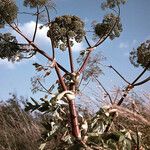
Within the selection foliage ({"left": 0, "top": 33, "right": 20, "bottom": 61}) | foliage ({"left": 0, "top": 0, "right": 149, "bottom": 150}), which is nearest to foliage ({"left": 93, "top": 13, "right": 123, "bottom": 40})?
foliage ({"left": 0, "top": 0, "right": 149, "bottom": 150})

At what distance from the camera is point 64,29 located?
187 inches

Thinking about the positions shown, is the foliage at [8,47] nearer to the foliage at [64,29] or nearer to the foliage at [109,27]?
the foliage at [64,29]

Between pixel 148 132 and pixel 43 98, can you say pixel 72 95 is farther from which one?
pixel 148 132

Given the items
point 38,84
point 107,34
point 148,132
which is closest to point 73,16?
point 107,34

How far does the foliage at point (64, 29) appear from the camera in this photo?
475 centimetres

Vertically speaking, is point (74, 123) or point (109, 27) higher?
point (109, 27)

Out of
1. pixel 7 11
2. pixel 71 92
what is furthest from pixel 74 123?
pixel 7 11

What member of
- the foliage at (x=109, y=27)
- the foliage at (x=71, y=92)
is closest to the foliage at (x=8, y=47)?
the foliage at (x=71, y=92)

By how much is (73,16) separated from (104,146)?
1.68 m

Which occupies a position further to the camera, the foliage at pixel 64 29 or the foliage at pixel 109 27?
the foliage at pixel 109 27

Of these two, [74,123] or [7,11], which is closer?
[74,123]

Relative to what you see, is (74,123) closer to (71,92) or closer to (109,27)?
(71,92)

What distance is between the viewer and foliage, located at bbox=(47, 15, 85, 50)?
4.75m

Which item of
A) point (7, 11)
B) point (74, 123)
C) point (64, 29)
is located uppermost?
point (7, 11)
